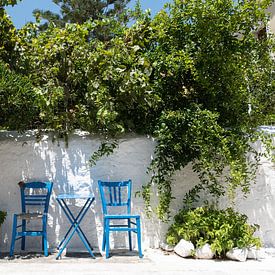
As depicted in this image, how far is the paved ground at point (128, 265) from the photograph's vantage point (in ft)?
13.3

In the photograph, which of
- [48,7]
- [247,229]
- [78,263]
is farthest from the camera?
[48,7]

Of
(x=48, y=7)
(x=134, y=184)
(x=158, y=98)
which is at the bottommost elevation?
(x=134, y=184)

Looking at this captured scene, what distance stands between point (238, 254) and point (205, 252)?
41 centimetres

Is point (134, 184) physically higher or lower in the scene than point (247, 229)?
higher

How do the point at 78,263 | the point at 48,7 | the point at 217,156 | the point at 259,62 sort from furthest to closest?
the point at 48,7, the point at 259,62, the point at 217,156, the point at 78,263

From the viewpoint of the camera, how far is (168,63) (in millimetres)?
5285

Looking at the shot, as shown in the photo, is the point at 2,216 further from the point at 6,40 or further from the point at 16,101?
the point at 6,40

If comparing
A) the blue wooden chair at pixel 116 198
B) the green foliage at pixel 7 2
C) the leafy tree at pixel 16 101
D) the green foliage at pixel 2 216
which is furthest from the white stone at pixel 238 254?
the green foliage at pixel 7 2

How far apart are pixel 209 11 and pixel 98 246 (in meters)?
3.67

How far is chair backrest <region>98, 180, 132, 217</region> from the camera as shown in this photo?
205 inches

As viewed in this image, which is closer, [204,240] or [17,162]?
[204,240]

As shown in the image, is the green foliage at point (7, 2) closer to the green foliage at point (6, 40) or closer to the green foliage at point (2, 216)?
the green foliage at point (6, 40)

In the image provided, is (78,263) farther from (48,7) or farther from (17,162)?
(48,7)

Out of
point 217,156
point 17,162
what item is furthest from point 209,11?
point 17,162
